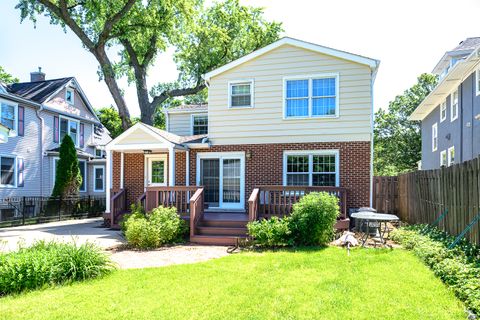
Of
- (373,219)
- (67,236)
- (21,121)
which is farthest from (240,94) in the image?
(21,121)

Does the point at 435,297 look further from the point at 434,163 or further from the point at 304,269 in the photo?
the point at 434,163

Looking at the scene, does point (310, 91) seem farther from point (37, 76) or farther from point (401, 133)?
point (401, 133)

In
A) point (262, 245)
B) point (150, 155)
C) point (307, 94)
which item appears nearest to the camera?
point (262, 245)

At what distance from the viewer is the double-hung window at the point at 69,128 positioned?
22045 mm

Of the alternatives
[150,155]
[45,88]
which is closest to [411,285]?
[150,155]

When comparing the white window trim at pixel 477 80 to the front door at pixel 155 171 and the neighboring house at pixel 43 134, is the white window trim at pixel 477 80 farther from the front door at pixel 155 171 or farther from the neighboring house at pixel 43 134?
the neighboring house at pixel 43 134

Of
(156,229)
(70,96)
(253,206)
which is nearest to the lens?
(156,229)

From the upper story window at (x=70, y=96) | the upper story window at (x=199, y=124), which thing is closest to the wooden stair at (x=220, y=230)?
the upper story window at (x=199, y=124)

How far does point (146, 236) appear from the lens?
8.88m

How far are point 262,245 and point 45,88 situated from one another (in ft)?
64.5

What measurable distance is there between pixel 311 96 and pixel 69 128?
17501mm

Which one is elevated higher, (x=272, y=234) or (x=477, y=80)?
(x=477, y=80)

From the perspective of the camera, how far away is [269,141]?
12.3m

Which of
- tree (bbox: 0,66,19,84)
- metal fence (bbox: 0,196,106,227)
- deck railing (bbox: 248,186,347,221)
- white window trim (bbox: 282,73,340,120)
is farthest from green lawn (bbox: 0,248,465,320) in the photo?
tree (bbox: 0,66,19,84)
